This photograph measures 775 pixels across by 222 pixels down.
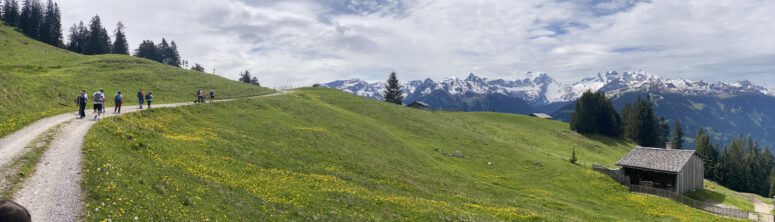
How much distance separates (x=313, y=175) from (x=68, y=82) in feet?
164

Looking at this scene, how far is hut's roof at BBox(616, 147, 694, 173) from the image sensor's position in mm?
61562

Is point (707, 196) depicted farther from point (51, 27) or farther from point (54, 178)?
point (51, 27)

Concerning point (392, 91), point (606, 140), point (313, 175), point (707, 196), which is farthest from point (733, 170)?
point (313, 175)

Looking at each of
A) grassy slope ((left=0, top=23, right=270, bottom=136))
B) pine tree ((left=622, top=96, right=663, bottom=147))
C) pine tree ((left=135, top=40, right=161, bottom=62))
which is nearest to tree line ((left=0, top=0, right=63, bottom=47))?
pine tree ((left=135, top=40, right=161, bottom=62))

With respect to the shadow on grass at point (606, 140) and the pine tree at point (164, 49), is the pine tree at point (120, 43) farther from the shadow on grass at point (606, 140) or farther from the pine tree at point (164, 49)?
the shadow on grass at point (606, 140)

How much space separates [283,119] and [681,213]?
46265 mm

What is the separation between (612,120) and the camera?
434ft

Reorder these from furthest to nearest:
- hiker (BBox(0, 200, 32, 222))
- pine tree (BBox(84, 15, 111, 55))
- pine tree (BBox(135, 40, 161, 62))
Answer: pine tree (BBox(135, 40, 161, 62)), pine tree (BBox(84, 15, 111, 55)), hiker (BBox(0, 200, 32, 222))

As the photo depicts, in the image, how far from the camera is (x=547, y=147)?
93.2 meters

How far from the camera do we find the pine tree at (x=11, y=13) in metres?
163

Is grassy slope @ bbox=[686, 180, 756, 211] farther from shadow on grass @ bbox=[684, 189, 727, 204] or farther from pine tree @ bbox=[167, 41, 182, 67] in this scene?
Answer: pine tree @ bbox=[167, 41, 182, 67]

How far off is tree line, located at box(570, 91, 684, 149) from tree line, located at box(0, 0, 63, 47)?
A: 188m

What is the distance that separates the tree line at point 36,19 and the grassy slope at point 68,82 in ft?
181

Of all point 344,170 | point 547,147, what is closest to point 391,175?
point 344,170
